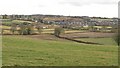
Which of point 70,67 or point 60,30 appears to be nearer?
point 70,67

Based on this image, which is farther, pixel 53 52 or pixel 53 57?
pixel 53 52

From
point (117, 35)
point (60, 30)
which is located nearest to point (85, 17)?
point (60, 30)

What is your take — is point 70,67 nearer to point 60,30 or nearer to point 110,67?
point 110,67

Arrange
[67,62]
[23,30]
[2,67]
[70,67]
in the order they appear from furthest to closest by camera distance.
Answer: [23,30]
[67,62]
[70,67]
[2,67]

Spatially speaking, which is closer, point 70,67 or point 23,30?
point 70,67

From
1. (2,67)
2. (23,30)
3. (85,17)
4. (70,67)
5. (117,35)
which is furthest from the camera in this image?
(85,17)

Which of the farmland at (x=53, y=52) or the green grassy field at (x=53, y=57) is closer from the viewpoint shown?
the green grassy field at (x=53, y=57)

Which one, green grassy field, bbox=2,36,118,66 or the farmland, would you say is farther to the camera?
the farmland

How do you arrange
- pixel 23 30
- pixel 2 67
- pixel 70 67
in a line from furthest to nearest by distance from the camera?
1. pixel 23 30
2. pixel 70 67
3. pixel 2 67

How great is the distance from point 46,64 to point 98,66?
4453 mm

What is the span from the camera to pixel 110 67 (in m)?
22.3

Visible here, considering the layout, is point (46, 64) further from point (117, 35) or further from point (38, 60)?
point (117, 35)

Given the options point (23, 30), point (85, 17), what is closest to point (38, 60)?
point (23, 30)

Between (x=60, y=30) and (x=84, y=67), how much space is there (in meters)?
66.9
